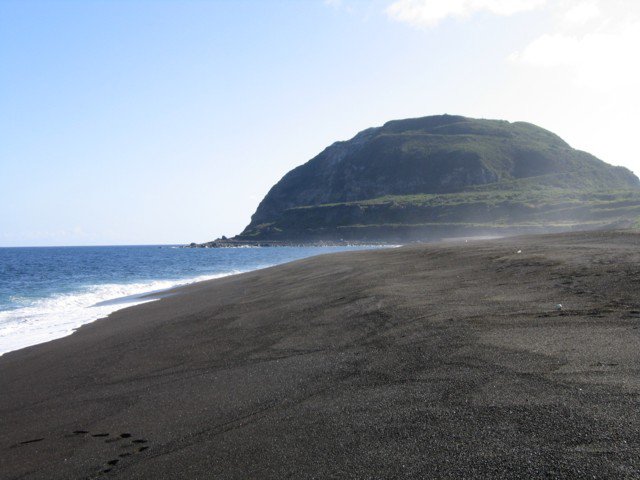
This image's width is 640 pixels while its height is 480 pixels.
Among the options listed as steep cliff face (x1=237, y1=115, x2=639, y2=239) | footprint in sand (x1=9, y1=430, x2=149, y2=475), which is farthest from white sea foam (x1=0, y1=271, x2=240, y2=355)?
steep cliff face (x1=237, y1=115, x2=639, y2=239)

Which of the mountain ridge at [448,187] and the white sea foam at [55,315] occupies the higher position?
the mountain ridge at [448,187]

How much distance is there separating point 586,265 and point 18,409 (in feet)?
40.6

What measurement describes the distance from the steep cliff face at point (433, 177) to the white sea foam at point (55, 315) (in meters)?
107

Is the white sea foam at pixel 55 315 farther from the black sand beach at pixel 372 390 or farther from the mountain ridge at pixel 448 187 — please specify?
the mountain ridge at pixel 448 187

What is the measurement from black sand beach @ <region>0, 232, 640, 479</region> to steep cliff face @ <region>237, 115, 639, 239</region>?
11839 cm

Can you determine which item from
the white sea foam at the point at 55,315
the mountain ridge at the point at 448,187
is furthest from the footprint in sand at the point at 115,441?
the mountain ridge at the point at 448,187

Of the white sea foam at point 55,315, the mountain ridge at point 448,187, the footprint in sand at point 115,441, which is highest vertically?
the mountain ridge at point 448,187

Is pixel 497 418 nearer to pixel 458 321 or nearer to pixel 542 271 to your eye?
pixel 458 321

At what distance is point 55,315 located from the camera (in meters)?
22.2

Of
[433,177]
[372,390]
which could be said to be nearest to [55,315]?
[372,390]

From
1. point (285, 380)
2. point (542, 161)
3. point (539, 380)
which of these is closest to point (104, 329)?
point (285, 380)

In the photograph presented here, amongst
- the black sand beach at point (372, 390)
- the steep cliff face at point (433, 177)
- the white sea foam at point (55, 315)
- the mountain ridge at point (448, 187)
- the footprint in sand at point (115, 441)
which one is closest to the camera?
the black sand beach at point (372, 390)

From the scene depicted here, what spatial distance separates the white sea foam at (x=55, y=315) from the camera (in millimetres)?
16500

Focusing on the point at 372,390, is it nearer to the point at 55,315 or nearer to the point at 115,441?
the point at 115,441
